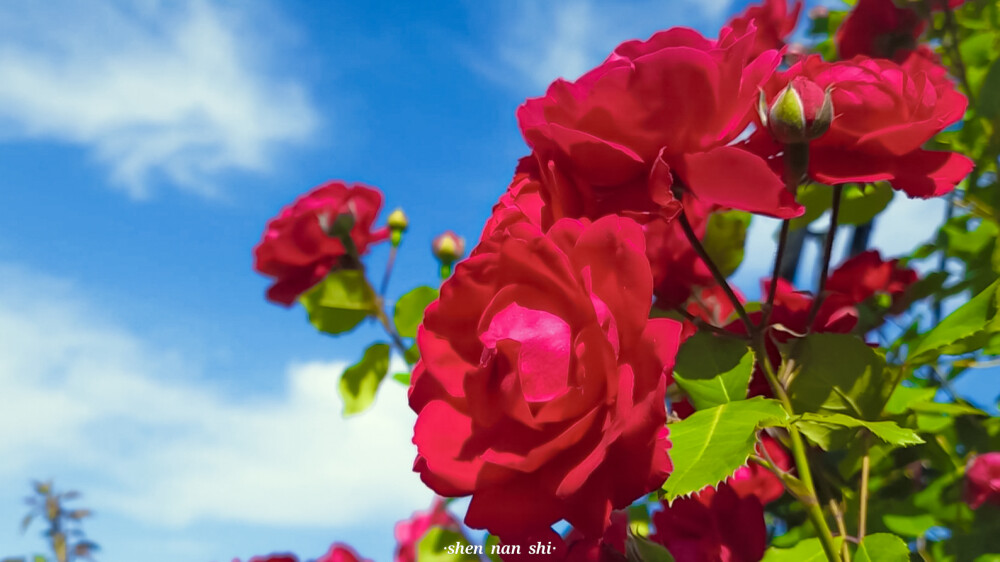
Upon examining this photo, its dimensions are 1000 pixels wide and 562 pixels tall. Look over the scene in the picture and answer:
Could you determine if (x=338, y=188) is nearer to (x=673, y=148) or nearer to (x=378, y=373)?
(x=378, y=373)

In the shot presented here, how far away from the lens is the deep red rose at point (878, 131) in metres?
0.61

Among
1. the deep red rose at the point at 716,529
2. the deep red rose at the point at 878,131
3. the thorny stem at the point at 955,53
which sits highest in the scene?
the thorny stem at the point at 955,53

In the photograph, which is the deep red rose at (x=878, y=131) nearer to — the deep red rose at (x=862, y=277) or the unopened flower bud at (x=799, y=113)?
the unopened flower bud at (x=799, y=113)

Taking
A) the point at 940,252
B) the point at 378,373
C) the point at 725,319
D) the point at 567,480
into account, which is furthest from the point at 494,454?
the point at 940,252

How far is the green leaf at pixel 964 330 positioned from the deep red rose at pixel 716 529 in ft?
0.67

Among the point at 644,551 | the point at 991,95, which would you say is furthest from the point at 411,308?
the point at 991,95

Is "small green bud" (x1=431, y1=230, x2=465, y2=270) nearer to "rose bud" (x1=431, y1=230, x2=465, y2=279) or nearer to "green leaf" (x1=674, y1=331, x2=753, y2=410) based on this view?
"rose bud" (x1=431, y1=230, x2=465, y2=279)

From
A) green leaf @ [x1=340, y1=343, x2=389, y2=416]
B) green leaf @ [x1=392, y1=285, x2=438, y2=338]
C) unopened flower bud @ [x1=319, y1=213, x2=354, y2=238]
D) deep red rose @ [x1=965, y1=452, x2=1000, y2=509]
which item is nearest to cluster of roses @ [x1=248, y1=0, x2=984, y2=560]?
deep red rose @ [x1=965, y1=452, x2=1000, y2=509]

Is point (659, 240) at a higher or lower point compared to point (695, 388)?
higher

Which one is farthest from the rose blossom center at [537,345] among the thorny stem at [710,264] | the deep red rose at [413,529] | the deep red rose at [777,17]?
the deep red rose at [413,529]

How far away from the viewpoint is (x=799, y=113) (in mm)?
565

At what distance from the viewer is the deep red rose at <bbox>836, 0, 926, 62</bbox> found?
1082 millimetres

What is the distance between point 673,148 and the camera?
557 mm

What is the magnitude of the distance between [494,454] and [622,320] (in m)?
0.11
